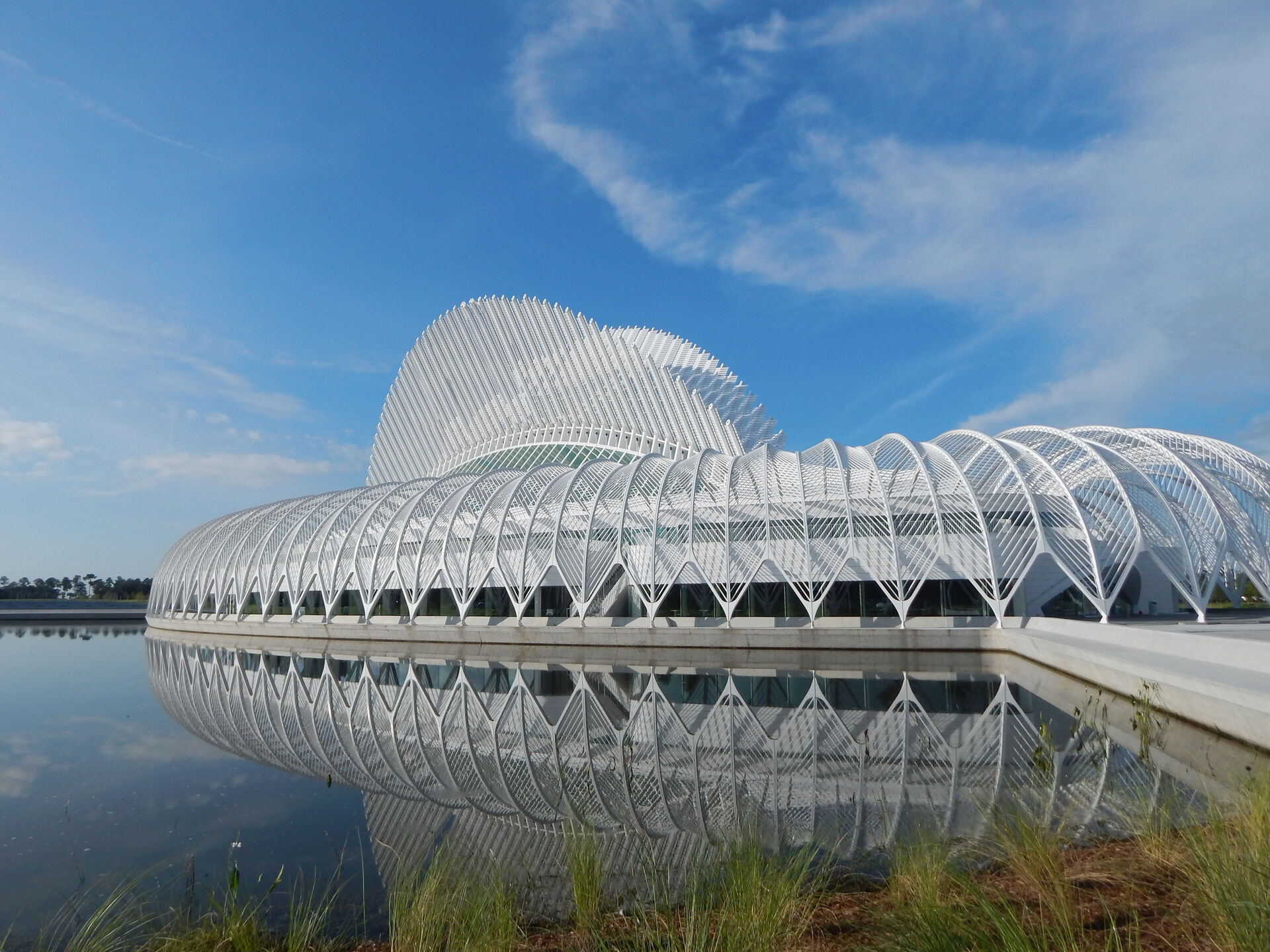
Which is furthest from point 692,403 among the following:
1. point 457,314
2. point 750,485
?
point 457,314

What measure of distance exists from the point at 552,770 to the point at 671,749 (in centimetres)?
197

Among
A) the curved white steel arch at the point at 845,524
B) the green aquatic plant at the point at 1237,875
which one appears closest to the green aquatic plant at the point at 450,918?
the green aquatic plant at the point at 1237,875

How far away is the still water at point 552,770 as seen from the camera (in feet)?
27.0

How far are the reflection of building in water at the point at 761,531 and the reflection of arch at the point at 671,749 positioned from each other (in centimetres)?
789

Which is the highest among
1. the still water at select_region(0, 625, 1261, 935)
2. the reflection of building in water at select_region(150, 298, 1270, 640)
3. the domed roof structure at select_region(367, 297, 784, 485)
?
the domed roof structure at select_region(367, 297, 784, 485)

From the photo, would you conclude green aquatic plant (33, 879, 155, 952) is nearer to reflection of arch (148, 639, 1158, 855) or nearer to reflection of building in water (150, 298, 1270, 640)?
reflection of arch (148, 639, 1158, 855)

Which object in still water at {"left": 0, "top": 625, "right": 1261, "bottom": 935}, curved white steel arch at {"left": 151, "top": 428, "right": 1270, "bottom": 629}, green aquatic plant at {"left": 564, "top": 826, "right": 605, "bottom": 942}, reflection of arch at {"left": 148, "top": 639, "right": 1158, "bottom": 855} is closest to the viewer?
green aquatic plant at {"left": 564, "top": 826, "right": 605, "bottom": 942}

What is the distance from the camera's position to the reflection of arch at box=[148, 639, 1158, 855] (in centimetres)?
893

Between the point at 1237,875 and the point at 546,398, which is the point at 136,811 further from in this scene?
the point at 546,398

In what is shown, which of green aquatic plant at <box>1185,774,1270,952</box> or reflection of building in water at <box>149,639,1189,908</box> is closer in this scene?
green aquatic plant at <box>1185,774,1270,952</box>

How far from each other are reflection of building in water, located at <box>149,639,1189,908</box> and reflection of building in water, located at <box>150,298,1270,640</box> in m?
7.57

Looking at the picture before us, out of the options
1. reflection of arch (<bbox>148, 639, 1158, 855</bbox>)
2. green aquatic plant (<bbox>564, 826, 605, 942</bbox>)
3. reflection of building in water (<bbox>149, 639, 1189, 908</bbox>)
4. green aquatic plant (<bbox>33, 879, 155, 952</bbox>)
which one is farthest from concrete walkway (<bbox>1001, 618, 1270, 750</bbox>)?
green aquatic plant (<bbox>33, 879, 155, 952</bbox>)

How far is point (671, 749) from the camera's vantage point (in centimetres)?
1259

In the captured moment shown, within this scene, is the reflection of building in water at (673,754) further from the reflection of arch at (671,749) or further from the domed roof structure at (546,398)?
the domed roof structure at (546,398)
